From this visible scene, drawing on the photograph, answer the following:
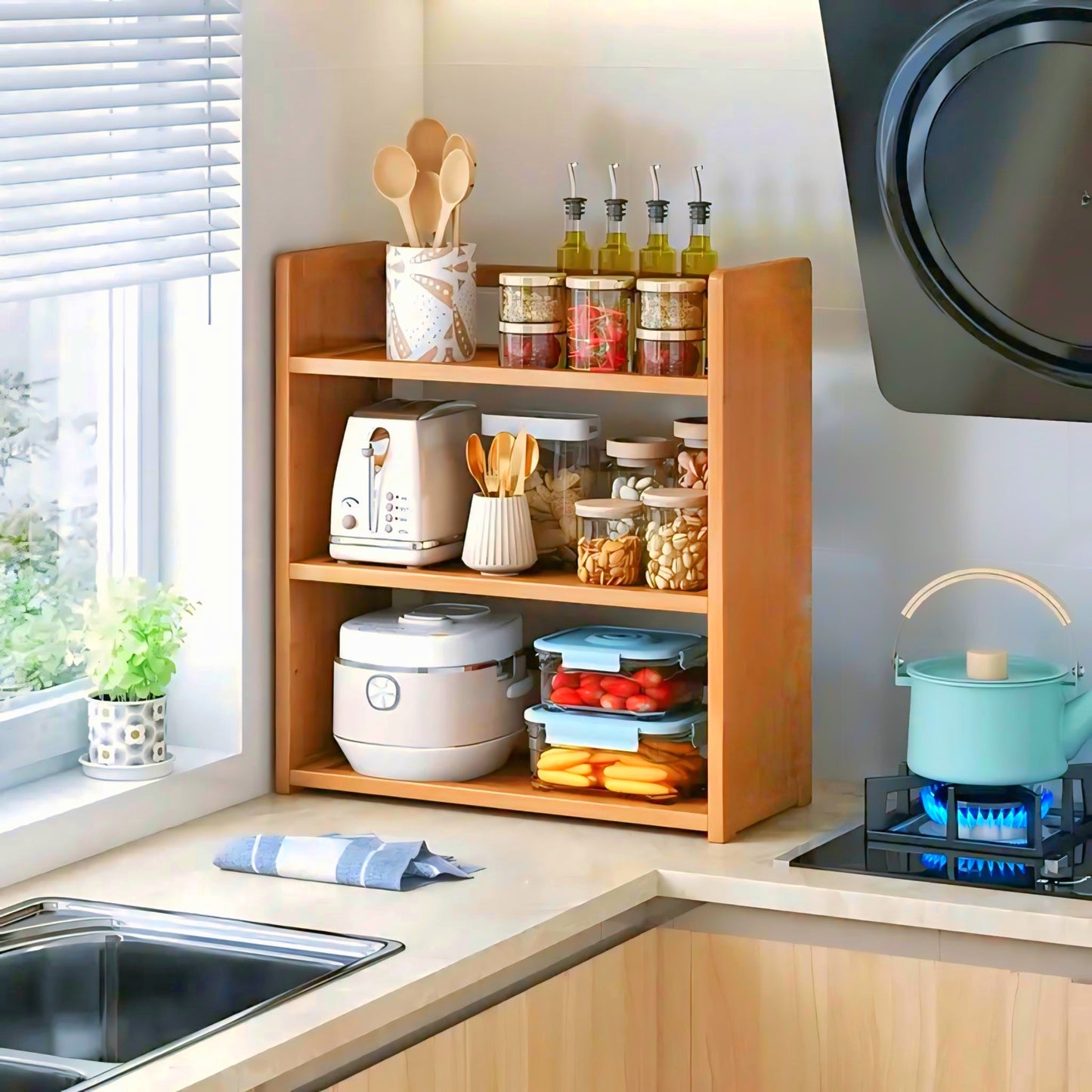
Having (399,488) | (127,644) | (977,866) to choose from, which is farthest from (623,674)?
(127,644)

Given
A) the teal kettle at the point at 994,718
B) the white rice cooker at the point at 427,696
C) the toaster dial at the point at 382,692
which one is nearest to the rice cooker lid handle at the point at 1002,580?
the teal kettle at the point at 994,718

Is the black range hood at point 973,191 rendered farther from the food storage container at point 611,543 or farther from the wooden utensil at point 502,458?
the wooden utensil at point 502,458

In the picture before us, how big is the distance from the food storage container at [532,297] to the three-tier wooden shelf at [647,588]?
68mm

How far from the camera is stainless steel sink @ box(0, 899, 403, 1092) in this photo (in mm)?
1720

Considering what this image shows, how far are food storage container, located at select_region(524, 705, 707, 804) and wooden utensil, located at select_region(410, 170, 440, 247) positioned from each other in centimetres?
58

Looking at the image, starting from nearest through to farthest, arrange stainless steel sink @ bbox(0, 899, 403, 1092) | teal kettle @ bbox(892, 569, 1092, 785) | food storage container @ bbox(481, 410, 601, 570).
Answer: stainless steel sink @ bbox(0, 899, 403, 1092), teal kettle @ bbox(892, 569, 1092, 785), food storage container @ bbox(481, 410, 601, 570)

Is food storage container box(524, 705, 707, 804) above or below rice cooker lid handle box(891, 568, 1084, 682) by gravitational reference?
below

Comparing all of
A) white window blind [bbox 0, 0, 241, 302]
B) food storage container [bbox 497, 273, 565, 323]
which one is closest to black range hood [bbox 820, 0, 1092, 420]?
food storage container [bbox 497, 273, 565, 323]

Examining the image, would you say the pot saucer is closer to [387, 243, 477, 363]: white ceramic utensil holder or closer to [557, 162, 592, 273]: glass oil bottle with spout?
[387, 243, 477, 363]: white ceramic utensil holder

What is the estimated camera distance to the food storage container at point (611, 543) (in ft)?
6.89

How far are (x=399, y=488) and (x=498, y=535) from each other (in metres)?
0.13

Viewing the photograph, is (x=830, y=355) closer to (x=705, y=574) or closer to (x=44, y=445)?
(x=705, y=574)

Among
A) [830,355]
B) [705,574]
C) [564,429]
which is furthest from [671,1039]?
[830,355]

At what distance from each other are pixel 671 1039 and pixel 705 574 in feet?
1.58
